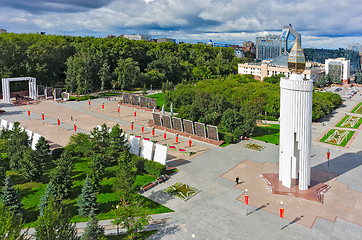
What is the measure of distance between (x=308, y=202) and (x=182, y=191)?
7753 mm

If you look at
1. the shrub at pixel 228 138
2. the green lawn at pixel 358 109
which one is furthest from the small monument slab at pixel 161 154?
the green lawn at pixel 358 109

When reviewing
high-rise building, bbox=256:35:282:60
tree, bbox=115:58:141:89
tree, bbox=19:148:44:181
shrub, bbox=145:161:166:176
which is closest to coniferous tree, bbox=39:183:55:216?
tree, bbox=19:148:44:181

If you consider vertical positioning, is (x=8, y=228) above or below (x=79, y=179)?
above


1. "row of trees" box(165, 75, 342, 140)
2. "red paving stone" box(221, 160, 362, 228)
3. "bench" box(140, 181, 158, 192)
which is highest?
"row of trees" box(165, 75, 342, 140)

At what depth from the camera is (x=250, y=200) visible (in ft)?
60.1

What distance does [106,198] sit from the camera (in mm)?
18719

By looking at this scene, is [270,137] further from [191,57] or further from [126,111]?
[191,57]

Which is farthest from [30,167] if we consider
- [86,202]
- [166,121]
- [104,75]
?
[104,75]

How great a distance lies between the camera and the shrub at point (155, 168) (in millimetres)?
21312

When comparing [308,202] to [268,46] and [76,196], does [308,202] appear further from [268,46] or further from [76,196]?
[268,46]

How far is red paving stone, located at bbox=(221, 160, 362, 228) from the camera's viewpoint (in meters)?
16.5

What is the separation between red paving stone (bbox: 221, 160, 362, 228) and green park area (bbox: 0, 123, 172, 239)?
18.8 ft

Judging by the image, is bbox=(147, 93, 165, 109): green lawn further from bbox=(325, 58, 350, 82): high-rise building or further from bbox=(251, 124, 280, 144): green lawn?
bbox=(325, 58, 350, 82): high-rise building

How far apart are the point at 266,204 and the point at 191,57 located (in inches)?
2778
